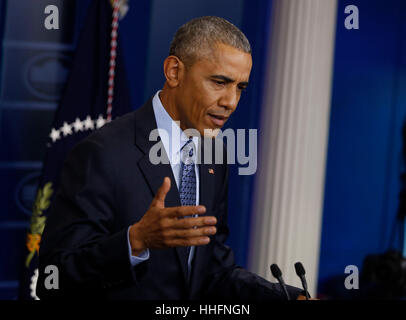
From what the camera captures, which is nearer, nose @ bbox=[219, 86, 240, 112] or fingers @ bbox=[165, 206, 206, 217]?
fingers @ bbox=[165, 206, 206, 217]

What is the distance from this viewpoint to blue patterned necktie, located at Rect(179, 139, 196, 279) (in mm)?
1713

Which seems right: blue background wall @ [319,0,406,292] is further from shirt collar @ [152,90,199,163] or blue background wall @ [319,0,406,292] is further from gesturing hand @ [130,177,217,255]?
gesturing hand @ [130,177,217,255]

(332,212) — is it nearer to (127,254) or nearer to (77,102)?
(77,102)

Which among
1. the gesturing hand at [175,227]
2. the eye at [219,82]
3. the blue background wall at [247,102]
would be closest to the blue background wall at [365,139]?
the blue background wall at [247,102]

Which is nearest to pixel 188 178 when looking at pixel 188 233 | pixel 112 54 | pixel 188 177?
pixel 188 177

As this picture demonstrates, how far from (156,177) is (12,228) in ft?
5.87

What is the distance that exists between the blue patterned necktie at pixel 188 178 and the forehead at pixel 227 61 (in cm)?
27

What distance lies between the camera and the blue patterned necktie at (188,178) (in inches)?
67.4

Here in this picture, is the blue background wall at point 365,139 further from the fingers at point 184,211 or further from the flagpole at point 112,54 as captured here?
the fingers at point 184,211

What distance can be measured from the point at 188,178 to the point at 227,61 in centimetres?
39

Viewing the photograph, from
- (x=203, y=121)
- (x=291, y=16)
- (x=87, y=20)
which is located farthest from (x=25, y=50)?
(x=203, y=121)

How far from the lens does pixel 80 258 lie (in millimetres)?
1479
